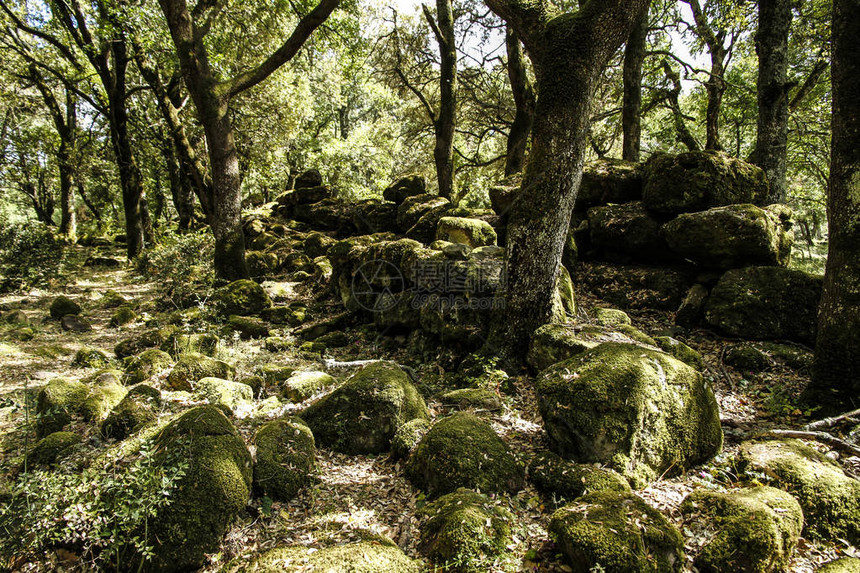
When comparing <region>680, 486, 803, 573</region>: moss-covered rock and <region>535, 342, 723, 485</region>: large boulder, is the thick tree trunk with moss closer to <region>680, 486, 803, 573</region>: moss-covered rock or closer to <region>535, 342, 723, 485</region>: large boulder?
<region>535, 342, 723, 485</region>: large boulder

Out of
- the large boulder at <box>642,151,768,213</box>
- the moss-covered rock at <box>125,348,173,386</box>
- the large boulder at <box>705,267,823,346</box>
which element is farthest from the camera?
the large boulder at <box>642,151,768,213</box>

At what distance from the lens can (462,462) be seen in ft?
11.4

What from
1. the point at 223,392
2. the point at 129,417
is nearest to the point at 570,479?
the point at 223,392

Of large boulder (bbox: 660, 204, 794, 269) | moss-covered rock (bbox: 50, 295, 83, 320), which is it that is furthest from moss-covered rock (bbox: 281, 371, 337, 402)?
moss-covered rock (bbox: 50, 295, 83, 320)

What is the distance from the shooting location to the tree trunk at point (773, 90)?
311 inches

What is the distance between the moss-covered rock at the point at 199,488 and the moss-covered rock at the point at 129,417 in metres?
1.02

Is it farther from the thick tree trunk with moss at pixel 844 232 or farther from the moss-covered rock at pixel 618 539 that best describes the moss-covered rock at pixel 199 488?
the thick tree trunk with moss at pixel 844 232

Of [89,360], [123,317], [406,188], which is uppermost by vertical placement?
[406,188]

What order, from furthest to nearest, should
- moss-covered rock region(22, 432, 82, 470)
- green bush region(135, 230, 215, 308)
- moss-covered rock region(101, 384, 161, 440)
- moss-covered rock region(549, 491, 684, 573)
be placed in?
green bush region(135, 230, 215, 308) → moss-covered rock region(101, 384, 161, 440) → moss-covered rock region(22, 432, 82, 470) → moss-covered rock region(549, 491, 684, 573)

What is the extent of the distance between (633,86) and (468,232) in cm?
615

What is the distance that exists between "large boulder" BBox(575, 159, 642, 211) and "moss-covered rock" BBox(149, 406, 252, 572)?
25.2 feet

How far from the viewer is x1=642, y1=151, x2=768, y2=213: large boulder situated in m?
Result: 6.93

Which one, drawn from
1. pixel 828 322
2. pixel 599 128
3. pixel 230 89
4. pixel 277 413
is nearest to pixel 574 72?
pixel 828 322

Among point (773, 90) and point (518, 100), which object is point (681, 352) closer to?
point (773, 90)
